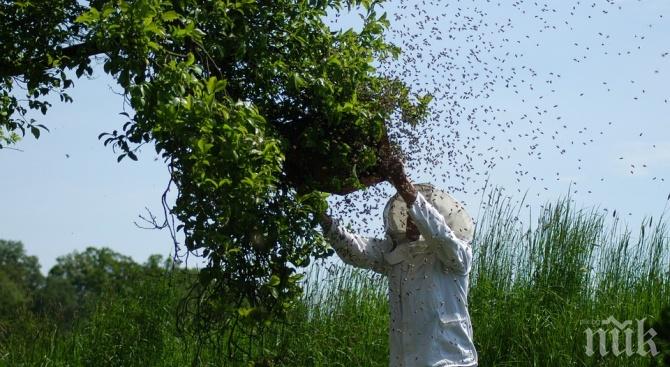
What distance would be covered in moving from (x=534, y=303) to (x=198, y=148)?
3.63 meters

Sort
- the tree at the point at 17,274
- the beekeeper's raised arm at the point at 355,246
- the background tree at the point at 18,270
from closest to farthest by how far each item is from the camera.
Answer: the beekeeper's raised arm at the point at 355,246, the tree at the point at 17,274, the background tree at the point at 18,270

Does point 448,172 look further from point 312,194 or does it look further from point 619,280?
point 619,280

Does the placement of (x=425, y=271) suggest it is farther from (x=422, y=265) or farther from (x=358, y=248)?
(x=358, y=248)

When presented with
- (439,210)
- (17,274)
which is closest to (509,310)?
(439,210)

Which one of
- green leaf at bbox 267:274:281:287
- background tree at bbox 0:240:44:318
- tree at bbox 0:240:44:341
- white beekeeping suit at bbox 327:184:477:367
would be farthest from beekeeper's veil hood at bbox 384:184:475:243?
background tree at bbox 0:240:44:318

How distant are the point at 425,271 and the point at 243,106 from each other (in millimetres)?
1419

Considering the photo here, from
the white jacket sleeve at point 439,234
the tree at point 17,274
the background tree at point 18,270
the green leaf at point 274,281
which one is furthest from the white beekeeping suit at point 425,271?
the background tree at point 18,270

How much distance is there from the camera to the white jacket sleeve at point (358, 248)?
5156mm

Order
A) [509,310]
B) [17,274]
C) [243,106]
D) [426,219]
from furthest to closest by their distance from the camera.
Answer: [17,274] < [509,310] < [426,219] < [243,106]

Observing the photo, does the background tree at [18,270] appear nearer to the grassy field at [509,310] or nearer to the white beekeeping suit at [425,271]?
the grassy field at [509,310]

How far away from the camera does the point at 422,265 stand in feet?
16.8

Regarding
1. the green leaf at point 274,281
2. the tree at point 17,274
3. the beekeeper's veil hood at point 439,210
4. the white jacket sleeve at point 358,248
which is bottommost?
the green leaf at point 274,281

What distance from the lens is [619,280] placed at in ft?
23.2

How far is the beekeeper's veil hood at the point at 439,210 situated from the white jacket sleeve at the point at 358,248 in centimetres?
11
